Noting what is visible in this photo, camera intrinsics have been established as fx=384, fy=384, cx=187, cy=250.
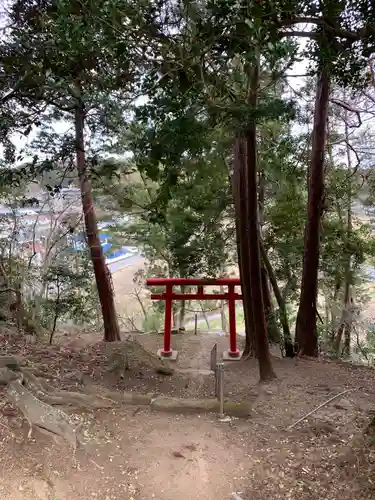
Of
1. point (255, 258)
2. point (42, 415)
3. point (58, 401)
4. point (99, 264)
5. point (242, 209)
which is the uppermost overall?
point (242, 209)

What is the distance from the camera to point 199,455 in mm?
3107

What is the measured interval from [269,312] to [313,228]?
5.88 feet

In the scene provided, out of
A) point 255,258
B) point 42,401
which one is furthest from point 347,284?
point 42,401

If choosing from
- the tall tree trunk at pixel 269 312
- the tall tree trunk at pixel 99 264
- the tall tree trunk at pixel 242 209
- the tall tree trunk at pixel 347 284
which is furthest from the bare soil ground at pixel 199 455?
the tall tree trunk at pixel 347 284

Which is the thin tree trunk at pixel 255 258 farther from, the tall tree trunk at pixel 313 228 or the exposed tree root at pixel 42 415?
the exposed tree root at pixel 42 415

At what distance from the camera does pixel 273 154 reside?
6.86 m

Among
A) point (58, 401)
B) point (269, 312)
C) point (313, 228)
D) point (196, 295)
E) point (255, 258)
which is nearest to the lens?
point (58, 401)

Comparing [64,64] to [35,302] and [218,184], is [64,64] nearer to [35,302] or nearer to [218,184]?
[218,184]

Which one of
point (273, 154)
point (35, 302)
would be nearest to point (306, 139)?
point (273, 154)

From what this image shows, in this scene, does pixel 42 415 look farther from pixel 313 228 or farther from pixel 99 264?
pixel 99 264

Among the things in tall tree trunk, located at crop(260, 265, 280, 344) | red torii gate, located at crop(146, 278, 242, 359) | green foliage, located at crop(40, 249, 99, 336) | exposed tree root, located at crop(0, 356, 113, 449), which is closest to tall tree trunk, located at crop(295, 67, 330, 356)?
tall tree trunk, located at crop(260, 265, 280, 344)

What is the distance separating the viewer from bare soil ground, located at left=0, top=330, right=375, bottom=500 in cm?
252

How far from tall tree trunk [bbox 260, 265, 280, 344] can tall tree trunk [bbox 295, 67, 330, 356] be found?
0.51 m

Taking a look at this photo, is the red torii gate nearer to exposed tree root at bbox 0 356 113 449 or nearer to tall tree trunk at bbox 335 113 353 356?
tall tree trunk at bbox 335 113 353 356
